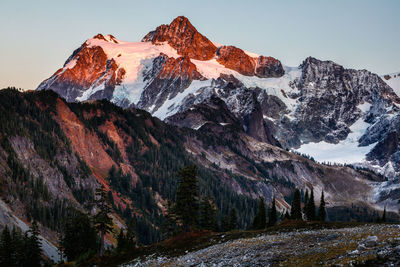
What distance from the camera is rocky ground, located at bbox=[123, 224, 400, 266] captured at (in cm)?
3294

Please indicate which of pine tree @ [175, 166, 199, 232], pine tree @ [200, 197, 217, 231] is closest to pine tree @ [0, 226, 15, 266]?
pine tree @ [175, 166, 199, 232]

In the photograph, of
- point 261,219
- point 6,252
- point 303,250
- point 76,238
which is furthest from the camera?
point 261,219

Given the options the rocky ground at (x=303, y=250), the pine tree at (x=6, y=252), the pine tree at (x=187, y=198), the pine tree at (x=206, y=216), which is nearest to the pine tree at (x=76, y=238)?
the pine tree at (x=6, y=252)

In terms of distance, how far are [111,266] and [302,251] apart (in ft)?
103

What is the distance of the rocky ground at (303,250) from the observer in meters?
32.9

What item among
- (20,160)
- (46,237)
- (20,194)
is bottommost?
(46,237)

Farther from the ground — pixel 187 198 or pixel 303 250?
pixel 187 198

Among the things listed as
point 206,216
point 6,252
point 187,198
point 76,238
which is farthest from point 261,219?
point 6,252

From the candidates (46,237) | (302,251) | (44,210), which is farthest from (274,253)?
(44,210)

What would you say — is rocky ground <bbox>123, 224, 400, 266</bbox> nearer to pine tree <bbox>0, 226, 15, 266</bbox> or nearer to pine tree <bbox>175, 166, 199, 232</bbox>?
pine tree <bbox>175, 166, 199, 232</bbox>

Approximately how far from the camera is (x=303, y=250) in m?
41.5

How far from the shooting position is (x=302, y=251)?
135ft

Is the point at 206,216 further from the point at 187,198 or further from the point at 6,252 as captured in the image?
the point at 6,252

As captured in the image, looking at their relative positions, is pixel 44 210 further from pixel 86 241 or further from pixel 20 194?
Answer: pixel 86 241
